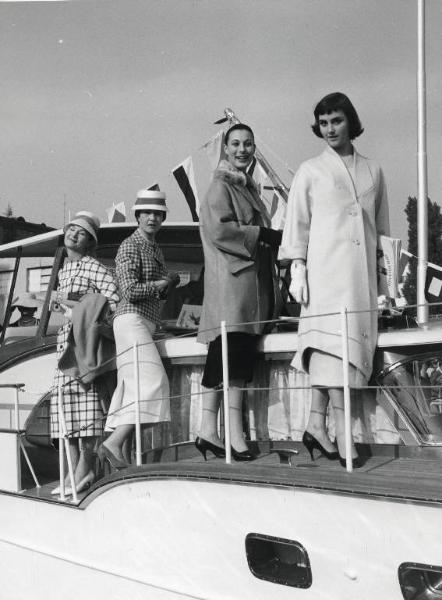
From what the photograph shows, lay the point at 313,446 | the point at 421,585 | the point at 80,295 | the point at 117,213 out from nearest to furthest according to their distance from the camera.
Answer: the point at 421,585, the point at 313,446, the point at 80,295, the point at 117,213

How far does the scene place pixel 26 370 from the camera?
17.8ft

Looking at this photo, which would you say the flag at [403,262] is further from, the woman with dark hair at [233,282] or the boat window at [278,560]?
the boat window at [278,560]

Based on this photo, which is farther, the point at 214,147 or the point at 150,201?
the point at 214,147

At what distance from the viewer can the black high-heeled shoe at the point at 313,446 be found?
11.5 ft

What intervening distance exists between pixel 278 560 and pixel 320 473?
18.0 inches

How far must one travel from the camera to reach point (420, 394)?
351cm

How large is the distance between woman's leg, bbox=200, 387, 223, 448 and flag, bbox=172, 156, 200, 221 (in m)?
5.46

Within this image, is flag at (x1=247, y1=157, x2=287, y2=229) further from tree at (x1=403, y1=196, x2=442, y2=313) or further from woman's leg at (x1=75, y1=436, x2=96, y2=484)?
tree at (x1=403, y1=196, x2=442, y2=313)

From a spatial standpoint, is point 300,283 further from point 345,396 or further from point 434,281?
point 434,281

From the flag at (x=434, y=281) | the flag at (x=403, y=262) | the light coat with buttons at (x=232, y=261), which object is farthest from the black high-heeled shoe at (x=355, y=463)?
the flag at (x=434, y=281)

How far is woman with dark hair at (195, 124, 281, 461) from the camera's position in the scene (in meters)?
3.78

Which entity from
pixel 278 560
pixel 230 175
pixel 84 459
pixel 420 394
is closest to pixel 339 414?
pixel 420 394

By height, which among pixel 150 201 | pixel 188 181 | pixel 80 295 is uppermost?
pixel 188 181

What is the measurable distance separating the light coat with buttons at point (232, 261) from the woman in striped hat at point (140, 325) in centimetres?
40
